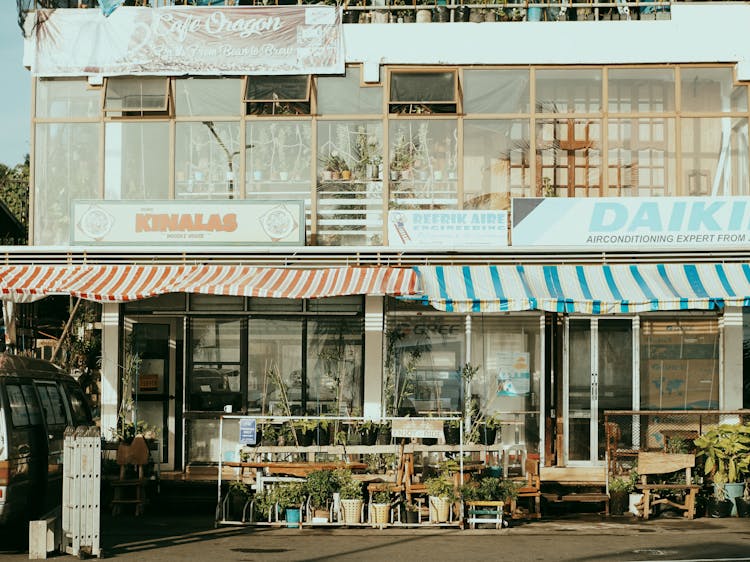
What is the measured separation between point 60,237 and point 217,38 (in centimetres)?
431

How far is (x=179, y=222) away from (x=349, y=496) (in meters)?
5.82

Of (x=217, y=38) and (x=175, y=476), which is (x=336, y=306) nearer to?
(x=175, y=476)

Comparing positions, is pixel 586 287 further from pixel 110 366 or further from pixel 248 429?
pixel 110 366

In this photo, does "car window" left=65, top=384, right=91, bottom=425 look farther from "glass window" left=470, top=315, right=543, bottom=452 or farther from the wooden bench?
the wooden bench

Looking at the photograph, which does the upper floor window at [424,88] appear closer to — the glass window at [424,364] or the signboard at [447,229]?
the signboard at [447,229]

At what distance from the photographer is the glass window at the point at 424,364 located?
18.3 metres

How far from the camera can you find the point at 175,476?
59.7ft

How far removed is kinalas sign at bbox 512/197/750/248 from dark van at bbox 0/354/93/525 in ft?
25.8

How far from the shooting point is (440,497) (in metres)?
14.9

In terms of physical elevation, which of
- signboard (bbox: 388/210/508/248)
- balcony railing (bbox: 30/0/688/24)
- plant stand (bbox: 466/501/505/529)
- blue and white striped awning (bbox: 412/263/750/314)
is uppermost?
balcony railing (bbox: 30/0/688/24)

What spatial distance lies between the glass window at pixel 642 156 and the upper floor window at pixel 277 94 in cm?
525

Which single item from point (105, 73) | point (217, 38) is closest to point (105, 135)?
point (105, 73)

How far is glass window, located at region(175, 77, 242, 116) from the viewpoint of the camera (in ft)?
62.7

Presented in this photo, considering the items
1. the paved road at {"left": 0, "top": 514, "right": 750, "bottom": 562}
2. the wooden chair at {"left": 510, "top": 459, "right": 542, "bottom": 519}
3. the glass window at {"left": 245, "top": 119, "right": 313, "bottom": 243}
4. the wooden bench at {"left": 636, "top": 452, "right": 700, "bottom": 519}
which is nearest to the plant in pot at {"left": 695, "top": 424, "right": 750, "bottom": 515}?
the wooden bench at {"left": 636, "top": 452, "right": 700, "bottom": 519}
